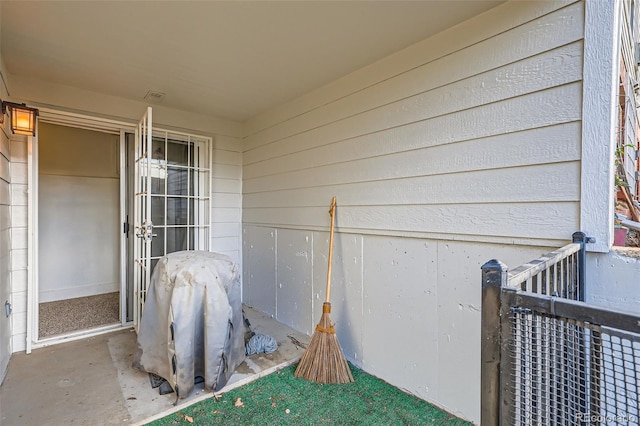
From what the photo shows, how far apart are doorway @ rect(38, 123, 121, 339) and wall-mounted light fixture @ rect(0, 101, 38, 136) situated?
1.91 m

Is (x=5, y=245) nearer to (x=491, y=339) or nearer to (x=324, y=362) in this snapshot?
Result: (x=324, y=362)

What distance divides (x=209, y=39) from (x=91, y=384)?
8.85 ft

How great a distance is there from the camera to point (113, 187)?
4883 mm

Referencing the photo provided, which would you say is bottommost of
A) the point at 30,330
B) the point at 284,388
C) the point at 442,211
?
the point at 284,388

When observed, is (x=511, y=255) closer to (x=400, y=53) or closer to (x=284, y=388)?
(x=400, y=53)

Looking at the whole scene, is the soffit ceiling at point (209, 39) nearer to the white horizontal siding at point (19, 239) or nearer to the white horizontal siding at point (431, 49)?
the white horizontal siding at point (431, 49)

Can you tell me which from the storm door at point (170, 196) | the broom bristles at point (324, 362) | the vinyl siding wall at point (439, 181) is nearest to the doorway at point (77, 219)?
the storm door at point (170, 196)

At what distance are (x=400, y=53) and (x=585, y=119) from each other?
1310 mm

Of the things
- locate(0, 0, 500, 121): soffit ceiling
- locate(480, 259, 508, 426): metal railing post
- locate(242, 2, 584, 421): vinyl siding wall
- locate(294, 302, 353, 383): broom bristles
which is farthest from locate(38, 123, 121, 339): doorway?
locate(480, 259, 508, 426): metal railing post

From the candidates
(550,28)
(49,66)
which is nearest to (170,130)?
(49,66)

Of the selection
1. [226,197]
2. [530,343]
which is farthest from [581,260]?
[226,197]

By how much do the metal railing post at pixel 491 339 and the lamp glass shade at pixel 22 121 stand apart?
3.43m

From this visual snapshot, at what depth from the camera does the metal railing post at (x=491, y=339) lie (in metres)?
0.79

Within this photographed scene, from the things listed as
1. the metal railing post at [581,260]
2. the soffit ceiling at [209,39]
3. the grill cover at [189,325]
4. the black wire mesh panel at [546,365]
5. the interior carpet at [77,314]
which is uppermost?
the soffit ceiling at [209,39]
